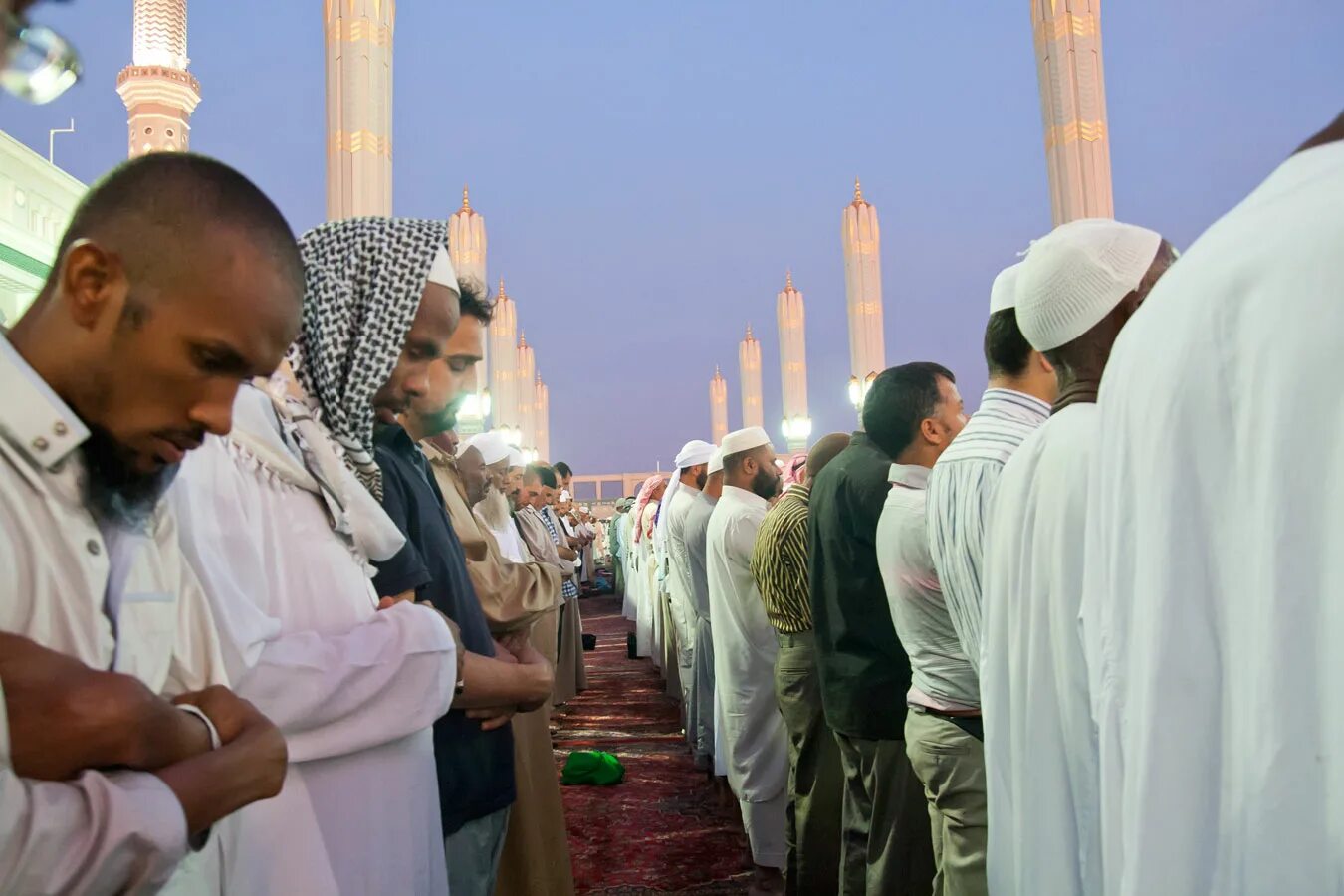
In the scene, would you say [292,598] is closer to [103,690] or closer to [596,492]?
[103,690]

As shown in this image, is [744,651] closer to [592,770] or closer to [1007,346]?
[592,770]

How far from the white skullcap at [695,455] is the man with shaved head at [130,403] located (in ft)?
18.4

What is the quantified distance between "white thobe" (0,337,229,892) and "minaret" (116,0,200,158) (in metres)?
9.37

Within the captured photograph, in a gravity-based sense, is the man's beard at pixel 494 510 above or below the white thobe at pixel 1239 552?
above

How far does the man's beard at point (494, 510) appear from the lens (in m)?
4.69

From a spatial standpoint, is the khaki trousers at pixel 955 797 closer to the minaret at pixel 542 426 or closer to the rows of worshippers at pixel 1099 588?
the rows of worshippers at pixel 1099 588

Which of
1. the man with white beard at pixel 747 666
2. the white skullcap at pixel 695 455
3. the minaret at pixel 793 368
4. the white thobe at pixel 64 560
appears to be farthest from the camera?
the minaret at pixel 793 368

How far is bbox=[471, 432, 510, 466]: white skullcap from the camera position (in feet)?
18.5

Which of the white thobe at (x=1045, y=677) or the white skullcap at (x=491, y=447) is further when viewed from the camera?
the white skullcap at (x=491, y=447)

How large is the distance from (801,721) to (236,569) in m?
2.66

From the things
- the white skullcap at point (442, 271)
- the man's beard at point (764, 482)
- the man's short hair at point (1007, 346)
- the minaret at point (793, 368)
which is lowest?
the man's beard at point (764, 482)

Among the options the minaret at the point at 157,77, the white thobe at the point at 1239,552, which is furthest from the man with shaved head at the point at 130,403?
the minaret at the point at 157,77

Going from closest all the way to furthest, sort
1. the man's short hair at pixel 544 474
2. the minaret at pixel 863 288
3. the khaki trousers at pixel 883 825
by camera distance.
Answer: the khaki trousers at pixel 883 825 < the man's short hair at pixel 544 474 < the minaret at pixel 863 288

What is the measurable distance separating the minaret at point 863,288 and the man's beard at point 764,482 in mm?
10974
